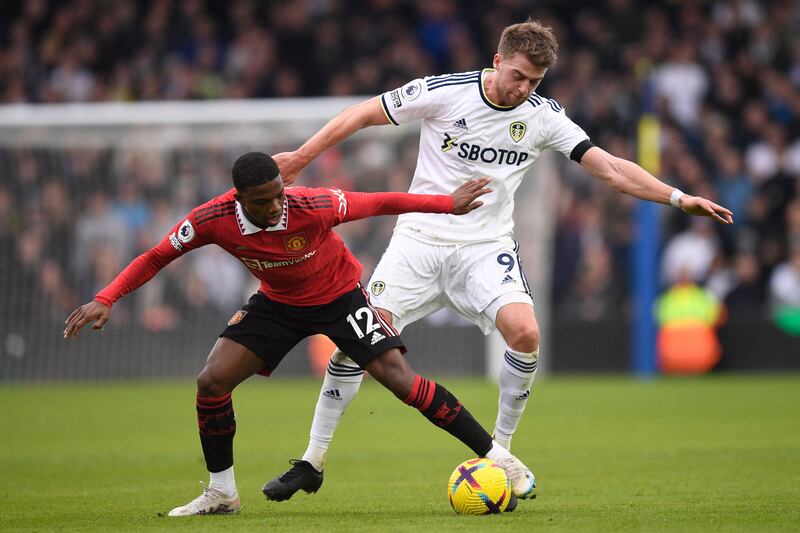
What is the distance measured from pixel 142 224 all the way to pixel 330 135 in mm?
10525

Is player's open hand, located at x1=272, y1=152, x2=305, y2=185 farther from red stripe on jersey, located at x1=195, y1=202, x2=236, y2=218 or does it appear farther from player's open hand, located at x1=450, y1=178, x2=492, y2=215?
player's open hand, located at x1=450, y1=178, x2=492, y2=215

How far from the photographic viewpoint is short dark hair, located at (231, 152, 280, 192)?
6465 millimetres

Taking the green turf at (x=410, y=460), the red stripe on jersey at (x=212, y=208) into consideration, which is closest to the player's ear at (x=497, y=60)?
the red stripe on jersey at (x=212, y=208)

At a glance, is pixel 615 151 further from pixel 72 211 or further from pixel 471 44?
pixel 72 211

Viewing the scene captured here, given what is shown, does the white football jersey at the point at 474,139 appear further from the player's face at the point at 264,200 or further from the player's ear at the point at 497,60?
the player's face at the point at 264,200

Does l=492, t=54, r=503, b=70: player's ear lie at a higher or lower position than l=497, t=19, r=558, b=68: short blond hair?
lower

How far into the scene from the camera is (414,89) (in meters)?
7.88

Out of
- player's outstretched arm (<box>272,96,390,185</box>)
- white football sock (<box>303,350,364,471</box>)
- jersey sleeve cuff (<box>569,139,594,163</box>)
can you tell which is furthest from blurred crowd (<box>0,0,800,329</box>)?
white football sock (<box>303,350,364,471</box>)

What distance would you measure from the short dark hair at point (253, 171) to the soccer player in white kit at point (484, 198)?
94 cm

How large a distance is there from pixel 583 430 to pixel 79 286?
8539mm

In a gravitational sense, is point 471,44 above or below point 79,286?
above

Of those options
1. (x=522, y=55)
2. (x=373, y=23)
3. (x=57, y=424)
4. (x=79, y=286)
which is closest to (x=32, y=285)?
(x=79, y=286)

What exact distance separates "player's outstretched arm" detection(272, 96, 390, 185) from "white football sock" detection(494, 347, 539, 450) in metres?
1.61

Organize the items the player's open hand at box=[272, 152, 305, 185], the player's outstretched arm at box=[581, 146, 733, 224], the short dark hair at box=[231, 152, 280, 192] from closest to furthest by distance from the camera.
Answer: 1. the short dark hair at box=[231, 152, 280, 192]
2. the player's open hand at box=[272, 152, 305, 185]
3. the player's outstretched arm at box=[581, 146, 733, 224]
